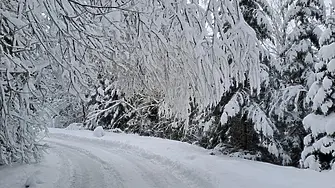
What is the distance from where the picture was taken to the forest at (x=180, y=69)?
4090 mm

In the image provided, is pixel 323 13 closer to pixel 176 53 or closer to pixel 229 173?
pixel 229 173

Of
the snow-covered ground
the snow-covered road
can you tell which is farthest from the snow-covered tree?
the snow-covered road

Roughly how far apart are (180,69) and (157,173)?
12.3 ft

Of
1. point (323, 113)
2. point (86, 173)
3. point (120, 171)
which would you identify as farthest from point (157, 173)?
point (323, 113)

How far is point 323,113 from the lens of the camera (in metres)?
11.8

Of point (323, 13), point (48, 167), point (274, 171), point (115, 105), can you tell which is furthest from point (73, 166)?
point (115, 105)

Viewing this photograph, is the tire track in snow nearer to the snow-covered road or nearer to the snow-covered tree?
the snow-covered road

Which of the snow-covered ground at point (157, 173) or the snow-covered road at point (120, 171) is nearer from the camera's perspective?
the snow-covered ground at point (157, 173)

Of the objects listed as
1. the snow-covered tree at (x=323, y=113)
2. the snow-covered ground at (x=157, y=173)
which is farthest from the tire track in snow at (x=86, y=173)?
the snow-covered tree at (x=323, y=113)

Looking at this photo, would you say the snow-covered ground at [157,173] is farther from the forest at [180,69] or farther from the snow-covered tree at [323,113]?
the snow-covered tree at [323,113]

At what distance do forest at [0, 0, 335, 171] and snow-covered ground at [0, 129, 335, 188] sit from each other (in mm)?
602

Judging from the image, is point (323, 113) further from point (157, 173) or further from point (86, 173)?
point (86, 173)

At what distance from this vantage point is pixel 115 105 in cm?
2206

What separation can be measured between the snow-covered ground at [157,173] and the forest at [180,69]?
23.7 inches
